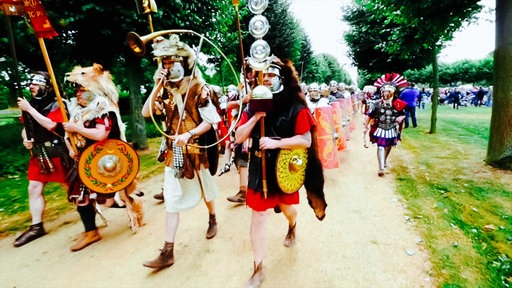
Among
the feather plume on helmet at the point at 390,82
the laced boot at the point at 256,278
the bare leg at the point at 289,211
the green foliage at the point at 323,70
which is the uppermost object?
the green foliage at the point at 323,70

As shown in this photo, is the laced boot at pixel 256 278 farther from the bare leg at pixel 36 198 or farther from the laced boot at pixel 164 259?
the bare leg at pixel 36 198

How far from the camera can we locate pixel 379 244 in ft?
11.1

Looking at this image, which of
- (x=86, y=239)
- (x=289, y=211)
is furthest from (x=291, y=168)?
(x=86, y=239)

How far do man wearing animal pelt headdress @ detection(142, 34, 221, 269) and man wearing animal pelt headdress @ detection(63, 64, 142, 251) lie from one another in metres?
0.68

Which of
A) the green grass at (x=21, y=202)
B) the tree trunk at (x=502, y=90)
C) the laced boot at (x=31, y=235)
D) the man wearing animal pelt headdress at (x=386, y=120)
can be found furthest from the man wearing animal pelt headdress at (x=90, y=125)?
the tree trunk at (x=502, y=90)

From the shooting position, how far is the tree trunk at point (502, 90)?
18.4ft

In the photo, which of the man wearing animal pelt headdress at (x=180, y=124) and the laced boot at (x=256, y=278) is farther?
the man wearing animal pelt headdress at (x=180, y=124)

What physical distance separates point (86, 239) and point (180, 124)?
2070mm

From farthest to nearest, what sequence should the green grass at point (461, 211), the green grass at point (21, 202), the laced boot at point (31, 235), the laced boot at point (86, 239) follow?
the green grass at point (21, 202)
the laced boot at point (31, 235)
the laced boot at point (86, 239)
the green grass at point (461, 211)

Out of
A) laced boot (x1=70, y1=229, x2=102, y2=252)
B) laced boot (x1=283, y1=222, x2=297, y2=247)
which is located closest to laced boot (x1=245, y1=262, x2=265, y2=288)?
laced boot (x1=283, y1=222, x2=297, y2=247)

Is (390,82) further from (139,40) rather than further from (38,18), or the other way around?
(38,18)

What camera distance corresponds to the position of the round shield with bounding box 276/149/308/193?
2.62m

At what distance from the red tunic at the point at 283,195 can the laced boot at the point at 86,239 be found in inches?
92.8

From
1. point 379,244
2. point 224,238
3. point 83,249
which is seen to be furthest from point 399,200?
point 83,249
